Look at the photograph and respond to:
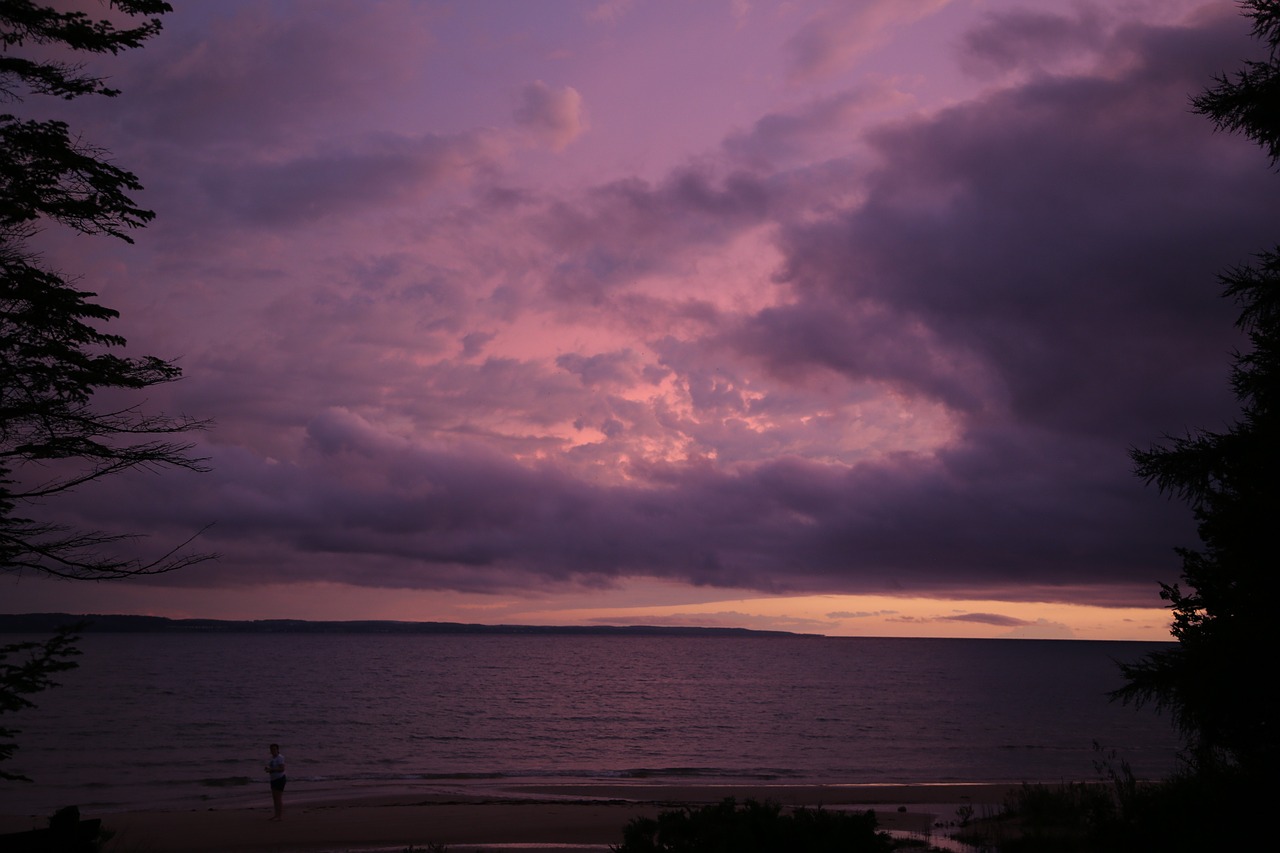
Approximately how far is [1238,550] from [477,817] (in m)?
21.3

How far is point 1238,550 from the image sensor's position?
11.3 metres

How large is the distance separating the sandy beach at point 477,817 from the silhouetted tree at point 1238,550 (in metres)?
9.36

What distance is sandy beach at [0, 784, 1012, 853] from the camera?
21359 millimetres

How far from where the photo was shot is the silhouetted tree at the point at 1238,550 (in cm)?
1084

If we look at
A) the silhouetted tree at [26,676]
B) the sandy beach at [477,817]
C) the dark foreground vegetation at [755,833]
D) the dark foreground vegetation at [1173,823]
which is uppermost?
the silhouetted tree at [26,676]

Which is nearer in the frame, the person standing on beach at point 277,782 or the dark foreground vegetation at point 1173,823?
the dark foreground vegetation at point 1173,823

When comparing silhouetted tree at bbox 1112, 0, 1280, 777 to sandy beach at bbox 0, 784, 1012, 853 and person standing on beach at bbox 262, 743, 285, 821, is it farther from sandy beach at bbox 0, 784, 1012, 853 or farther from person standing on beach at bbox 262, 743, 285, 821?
person standing on beach at bbox 262, 743, 285, 821

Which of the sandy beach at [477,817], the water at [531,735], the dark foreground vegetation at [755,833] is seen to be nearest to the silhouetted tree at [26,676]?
the dark foreground vegetation at [755,833]

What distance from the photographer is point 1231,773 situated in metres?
11.5

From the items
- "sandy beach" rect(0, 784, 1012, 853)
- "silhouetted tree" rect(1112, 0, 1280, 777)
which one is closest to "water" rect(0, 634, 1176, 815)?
"sandy beach" rect(0, 784, 1012, 853)

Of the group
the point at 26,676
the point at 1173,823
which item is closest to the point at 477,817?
the point at 1173,823

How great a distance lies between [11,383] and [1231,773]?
15887mm

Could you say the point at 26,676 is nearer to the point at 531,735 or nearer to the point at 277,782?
the point at 277,782

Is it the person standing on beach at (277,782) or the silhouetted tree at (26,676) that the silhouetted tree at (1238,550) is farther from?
the person standing on beach at (277,782)
